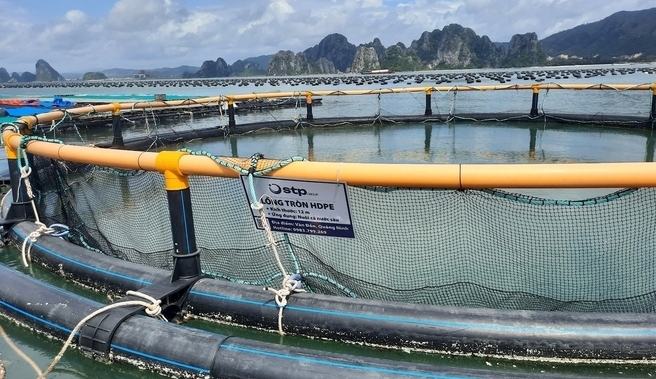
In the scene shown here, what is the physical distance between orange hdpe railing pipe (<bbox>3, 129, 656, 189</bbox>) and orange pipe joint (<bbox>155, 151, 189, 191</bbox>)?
0.10 feet

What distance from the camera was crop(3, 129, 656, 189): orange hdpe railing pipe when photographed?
97.1 inches

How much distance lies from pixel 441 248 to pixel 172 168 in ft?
7.16

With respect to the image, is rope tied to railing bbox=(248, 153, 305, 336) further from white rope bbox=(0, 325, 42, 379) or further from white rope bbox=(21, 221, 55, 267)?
white rope bbox=(21, 221, 55, 267)

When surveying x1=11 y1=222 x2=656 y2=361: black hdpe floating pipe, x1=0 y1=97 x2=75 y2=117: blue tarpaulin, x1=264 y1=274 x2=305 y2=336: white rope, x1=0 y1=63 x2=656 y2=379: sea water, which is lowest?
x1=0 y1=63 x2=656 y2=379: sea water

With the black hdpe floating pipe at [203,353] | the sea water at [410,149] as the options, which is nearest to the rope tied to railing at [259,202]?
the sea water at [410,149]

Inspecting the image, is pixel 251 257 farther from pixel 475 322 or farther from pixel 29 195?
pixel 29 195

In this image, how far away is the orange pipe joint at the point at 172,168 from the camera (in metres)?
3.14

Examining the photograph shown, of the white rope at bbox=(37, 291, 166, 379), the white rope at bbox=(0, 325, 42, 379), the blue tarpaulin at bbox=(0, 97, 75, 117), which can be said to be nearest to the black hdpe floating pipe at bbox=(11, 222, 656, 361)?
the white rope at bbox=(37, 291, 166, 379)

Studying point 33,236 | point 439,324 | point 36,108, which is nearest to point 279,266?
point 439,324

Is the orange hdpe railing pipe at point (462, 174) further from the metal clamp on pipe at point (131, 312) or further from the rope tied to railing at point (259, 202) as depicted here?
the metal clamp on pipe at point (131, 312)

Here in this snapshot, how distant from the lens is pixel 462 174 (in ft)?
8.59

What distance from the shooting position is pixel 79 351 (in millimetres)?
3031

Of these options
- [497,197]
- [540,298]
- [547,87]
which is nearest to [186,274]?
[497,197]

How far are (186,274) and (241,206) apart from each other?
1.47 m
